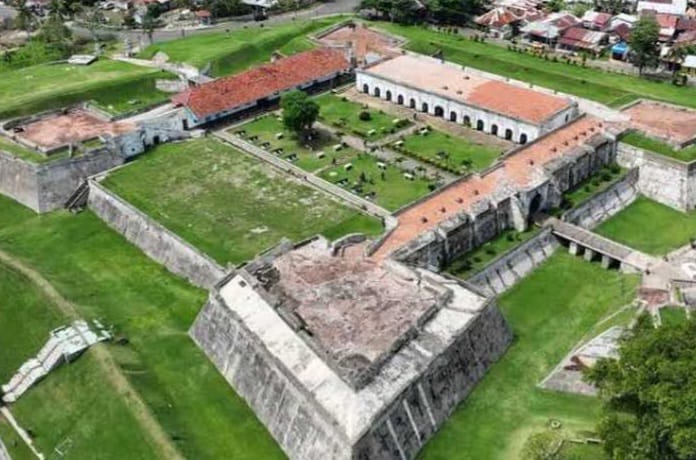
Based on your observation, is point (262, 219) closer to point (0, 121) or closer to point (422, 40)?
point (0, 121)

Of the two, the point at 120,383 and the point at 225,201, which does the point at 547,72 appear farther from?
the point at 120,383

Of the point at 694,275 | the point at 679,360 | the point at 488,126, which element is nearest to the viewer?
the point at 679,360

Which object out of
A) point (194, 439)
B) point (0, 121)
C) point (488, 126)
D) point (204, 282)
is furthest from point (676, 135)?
point (0, 121)

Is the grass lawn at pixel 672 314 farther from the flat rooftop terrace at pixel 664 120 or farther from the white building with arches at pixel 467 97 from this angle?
the white building with arches at pixel 467 97

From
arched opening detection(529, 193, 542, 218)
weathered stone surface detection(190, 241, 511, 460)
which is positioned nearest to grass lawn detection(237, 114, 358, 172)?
arched opening detection(529, 193, 542, 218)

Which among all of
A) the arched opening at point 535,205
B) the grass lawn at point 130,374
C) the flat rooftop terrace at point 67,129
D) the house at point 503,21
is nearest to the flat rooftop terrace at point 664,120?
the arched opening at point 535,205

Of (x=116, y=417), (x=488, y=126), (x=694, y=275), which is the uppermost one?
(x=488, y=126)

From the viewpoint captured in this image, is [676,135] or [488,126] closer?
[676,135]
